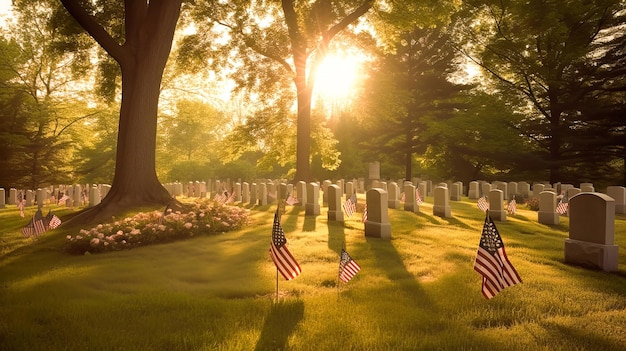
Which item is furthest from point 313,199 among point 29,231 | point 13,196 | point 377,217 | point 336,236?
point 13,196

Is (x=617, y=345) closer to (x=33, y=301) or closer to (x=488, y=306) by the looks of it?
(x=488, y=306)

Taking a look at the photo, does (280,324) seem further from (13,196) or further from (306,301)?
(13,196)

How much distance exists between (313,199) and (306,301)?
8974 mm

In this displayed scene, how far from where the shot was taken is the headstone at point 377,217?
32.3 feet

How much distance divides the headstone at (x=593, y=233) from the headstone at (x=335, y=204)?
6.63 meters

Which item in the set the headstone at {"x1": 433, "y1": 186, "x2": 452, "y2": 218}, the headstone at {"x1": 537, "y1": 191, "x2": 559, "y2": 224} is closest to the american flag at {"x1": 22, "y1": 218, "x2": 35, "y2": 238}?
the headstone at {"x1": 433, "y1": 186, "x2": 452, "y2": 218}

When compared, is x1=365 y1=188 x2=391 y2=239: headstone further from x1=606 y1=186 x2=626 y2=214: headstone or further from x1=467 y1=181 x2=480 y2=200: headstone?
x1=467 y1=181 x2=480 y2=200: headstone

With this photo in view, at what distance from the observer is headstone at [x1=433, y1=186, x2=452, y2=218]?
543 inches

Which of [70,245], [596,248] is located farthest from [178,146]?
[596,248]

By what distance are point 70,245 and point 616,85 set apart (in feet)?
103

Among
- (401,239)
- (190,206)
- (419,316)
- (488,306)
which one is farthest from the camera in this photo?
(190,206)

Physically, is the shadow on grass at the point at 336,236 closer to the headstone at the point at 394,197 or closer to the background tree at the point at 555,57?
the headstone at the point at 394,197

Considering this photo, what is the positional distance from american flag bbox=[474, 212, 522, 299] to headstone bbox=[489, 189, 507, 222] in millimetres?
8592

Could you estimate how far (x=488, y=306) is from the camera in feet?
16.5
